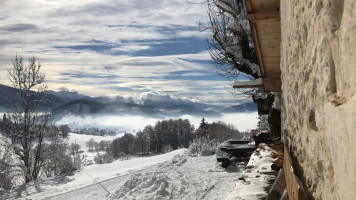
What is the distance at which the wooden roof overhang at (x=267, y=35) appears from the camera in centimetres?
404

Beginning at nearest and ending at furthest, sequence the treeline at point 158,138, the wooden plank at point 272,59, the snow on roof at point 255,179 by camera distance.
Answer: the snow on roof at point 255,179 < the wooden plank at point 272,59 < the treeline at point 158,138

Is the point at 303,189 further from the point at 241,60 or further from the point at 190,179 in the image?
the point at 190,179

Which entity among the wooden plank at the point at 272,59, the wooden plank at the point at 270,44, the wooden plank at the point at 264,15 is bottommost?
the wooden plank at the point at 272,59

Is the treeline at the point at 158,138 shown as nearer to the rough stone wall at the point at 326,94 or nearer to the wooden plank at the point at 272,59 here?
the wooden plank at the point at 272,59

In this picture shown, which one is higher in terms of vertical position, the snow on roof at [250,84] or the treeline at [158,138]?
the snow on roof at [250,84]

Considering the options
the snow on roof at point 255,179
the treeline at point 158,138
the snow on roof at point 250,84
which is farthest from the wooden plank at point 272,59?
the treeline at point 158,138

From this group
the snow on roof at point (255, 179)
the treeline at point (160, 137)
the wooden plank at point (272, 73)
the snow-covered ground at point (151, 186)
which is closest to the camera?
the snow on roof at point (255, 179)

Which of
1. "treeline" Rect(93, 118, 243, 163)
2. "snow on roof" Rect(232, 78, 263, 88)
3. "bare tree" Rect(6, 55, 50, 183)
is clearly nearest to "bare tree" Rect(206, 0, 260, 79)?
"snow on roof" Rect(232, 78, 263, 88)

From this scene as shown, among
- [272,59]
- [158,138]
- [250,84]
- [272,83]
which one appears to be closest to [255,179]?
[272,59]

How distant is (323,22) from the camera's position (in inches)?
52.8

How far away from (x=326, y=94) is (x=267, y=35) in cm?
352

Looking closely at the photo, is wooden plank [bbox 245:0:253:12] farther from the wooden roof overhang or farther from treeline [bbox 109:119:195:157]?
treeline [bbox 109:119:195:157]

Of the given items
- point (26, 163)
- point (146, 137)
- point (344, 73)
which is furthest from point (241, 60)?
point (146, 137)

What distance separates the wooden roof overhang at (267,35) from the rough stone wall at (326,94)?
1989mm
